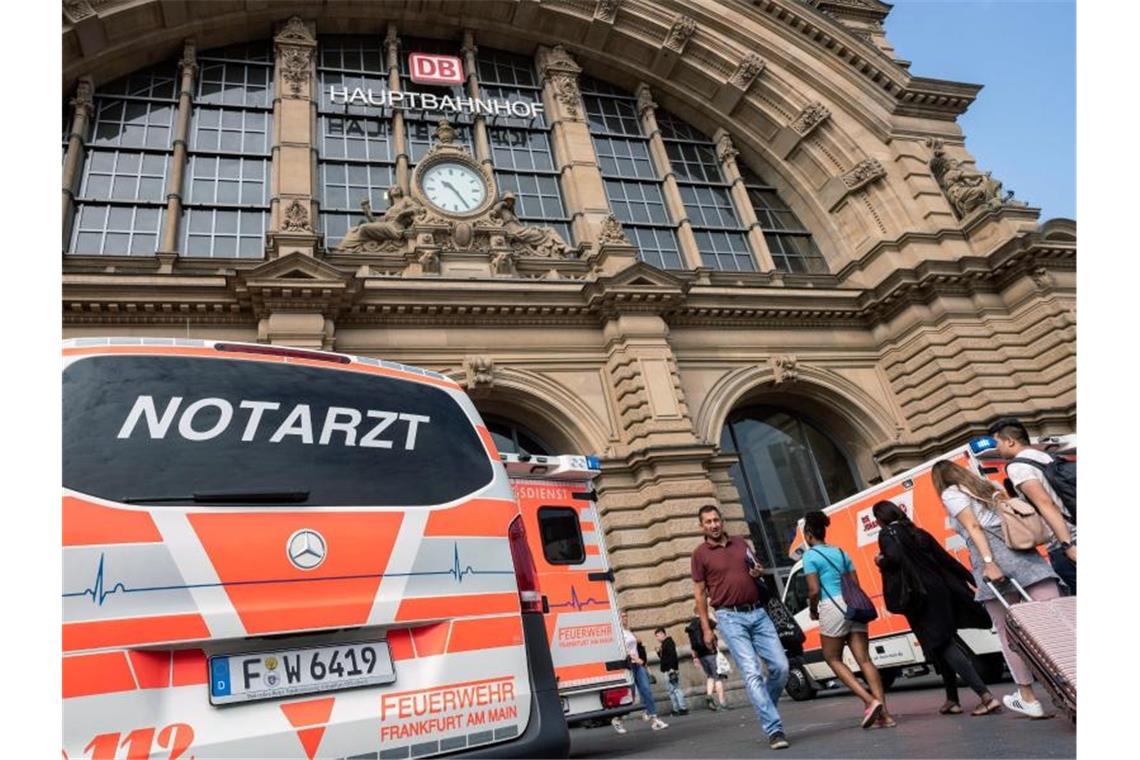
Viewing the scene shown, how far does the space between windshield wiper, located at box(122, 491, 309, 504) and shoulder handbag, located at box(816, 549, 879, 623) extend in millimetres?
4689

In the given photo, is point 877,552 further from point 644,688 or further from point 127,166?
point 127,166

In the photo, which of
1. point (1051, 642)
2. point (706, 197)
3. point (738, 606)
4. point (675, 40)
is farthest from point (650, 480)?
point (675, 40)

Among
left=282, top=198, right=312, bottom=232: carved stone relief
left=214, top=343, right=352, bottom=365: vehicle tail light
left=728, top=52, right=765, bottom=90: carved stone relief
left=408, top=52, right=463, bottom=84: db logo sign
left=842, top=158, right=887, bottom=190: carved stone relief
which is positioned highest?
left=408, top=52, right=463, bottom=84: db logo sign

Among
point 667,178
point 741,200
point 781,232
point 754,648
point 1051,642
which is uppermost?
point 667,178

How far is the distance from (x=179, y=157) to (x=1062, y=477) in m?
21.0

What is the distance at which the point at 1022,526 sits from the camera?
527 centimetres

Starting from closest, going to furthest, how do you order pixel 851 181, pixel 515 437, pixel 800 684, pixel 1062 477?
1. pixel 1062 477
2. pixel 800 684
3. pixel 515 437
4. pixel 851 181

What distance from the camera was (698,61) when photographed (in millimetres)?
24531

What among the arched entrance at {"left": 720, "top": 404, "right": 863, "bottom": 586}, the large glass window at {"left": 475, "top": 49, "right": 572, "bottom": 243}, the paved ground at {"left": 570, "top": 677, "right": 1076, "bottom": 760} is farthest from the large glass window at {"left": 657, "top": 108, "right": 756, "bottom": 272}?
the paved ground at {"left": 570, "top": 677, "right": 1076, "bottom": 760}

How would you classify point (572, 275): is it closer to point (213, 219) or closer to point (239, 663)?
point (213, 219)

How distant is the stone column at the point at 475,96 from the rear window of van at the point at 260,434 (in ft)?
61.0

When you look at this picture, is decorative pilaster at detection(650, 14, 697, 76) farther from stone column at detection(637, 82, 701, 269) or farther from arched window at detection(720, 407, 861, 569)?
arched window at detection(720, 407, 861, 569)

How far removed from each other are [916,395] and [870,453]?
6.37ft

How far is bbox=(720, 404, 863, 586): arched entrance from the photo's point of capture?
59.9 feet
